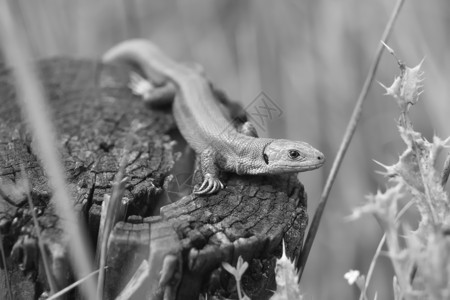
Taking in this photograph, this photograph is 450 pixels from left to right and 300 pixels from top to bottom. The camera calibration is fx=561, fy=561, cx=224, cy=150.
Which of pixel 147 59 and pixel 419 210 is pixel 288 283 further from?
pixel 147 59

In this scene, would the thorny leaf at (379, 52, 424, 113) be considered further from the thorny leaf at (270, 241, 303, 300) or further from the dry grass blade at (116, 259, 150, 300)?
the dry grass blade at (116, 259, 150, 300)

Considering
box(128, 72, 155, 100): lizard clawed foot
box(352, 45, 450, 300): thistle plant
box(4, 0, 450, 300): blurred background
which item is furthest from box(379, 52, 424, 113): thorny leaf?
box(128, 72, 155, 100): lizard clawed foot

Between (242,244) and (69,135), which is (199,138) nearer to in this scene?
(69,135)

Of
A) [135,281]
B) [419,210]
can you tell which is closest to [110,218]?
[135,281]

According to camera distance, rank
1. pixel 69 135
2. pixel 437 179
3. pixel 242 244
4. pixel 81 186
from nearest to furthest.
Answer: pixel 437 179 → pixel 242 244 → pixel 81 186 → pixel 69 135

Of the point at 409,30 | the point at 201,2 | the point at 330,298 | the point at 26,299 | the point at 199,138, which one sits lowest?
the point at 330,298

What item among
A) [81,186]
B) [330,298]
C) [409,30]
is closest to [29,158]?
[81,186]

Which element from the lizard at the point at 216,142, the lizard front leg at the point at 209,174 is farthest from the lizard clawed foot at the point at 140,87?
A: the lizard front leg at the point at 209,174

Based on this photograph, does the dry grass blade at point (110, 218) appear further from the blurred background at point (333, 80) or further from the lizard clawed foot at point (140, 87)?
the blurred background at point (333, 80)
